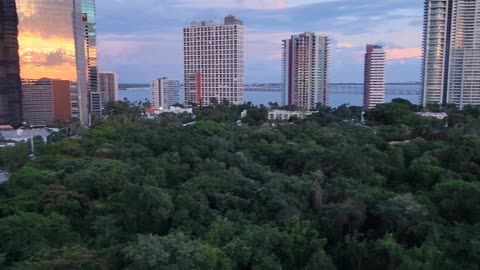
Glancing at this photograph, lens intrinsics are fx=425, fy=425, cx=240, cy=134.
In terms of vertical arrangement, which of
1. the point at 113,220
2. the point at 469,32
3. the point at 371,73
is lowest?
the point at 113,220

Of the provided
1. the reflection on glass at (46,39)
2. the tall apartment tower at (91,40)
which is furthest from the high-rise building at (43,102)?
the tall apartment tower at (91,40)

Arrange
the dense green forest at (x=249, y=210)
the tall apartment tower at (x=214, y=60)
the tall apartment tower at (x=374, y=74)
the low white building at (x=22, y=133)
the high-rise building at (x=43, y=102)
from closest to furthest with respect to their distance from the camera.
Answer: the dense green forest at (x=249, y=210), the low white building at (x=22, y=133), the high-rise building at (x=43, y=102), the tall apartment tower at (x=374, y=74), the tall apartment tower at (x=214, y=60)

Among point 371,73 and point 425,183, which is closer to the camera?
point 425,183

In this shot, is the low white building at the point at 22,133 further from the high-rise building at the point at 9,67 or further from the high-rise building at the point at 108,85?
the high-rise building at the point at 108,85

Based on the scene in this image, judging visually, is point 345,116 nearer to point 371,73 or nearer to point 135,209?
point 371,73

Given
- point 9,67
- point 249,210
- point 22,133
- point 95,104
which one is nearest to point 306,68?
point 95,104

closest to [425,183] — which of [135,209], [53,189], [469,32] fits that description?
[135,209]
